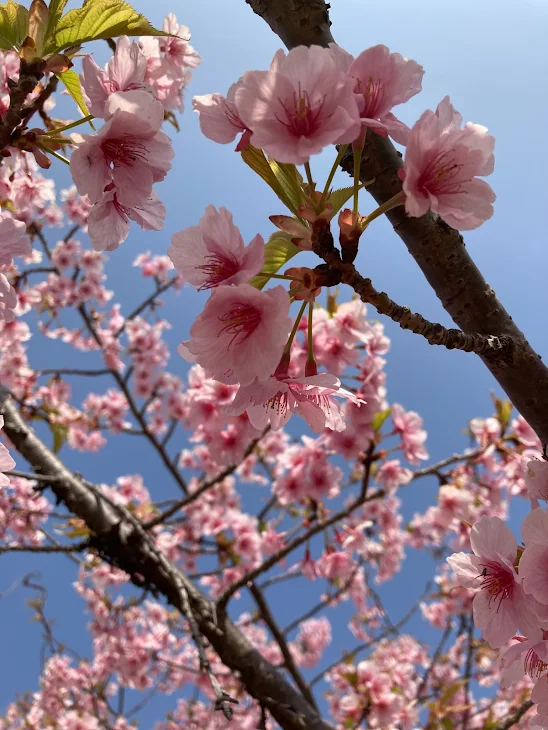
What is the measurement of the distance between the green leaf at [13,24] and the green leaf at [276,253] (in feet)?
2.45

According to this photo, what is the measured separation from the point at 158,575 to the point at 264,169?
2.20 metres

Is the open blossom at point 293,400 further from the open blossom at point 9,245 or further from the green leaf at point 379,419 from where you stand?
the green leaf at point 379,419

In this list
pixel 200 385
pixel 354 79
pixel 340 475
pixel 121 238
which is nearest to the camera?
pixel 354 79

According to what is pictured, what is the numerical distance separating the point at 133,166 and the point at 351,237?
0.52 meters

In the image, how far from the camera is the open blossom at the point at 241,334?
840 mm

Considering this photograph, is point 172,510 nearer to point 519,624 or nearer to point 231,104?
point 519,624

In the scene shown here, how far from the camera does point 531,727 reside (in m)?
1.07

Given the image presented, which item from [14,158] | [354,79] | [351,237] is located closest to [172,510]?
[14,158]

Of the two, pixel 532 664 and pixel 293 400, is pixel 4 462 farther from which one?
pixel 532 664

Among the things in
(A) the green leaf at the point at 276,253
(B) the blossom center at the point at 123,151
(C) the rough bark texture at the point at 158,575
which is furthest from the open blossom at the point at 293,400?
(C) the rough bark texture at the point at 158,575

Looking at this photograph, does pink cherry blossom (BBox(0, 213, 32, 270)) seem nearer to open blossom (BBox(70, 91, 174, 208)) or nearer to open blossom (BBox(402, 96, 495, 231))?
open blossom (BBox(70, 91, 174, 208))

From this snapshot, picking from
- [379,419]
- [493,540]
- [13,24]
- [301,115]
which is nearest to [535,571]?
[493,540]

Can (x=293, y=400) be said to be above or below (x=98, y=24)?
below

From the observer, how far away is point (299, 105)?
817 millimetres
